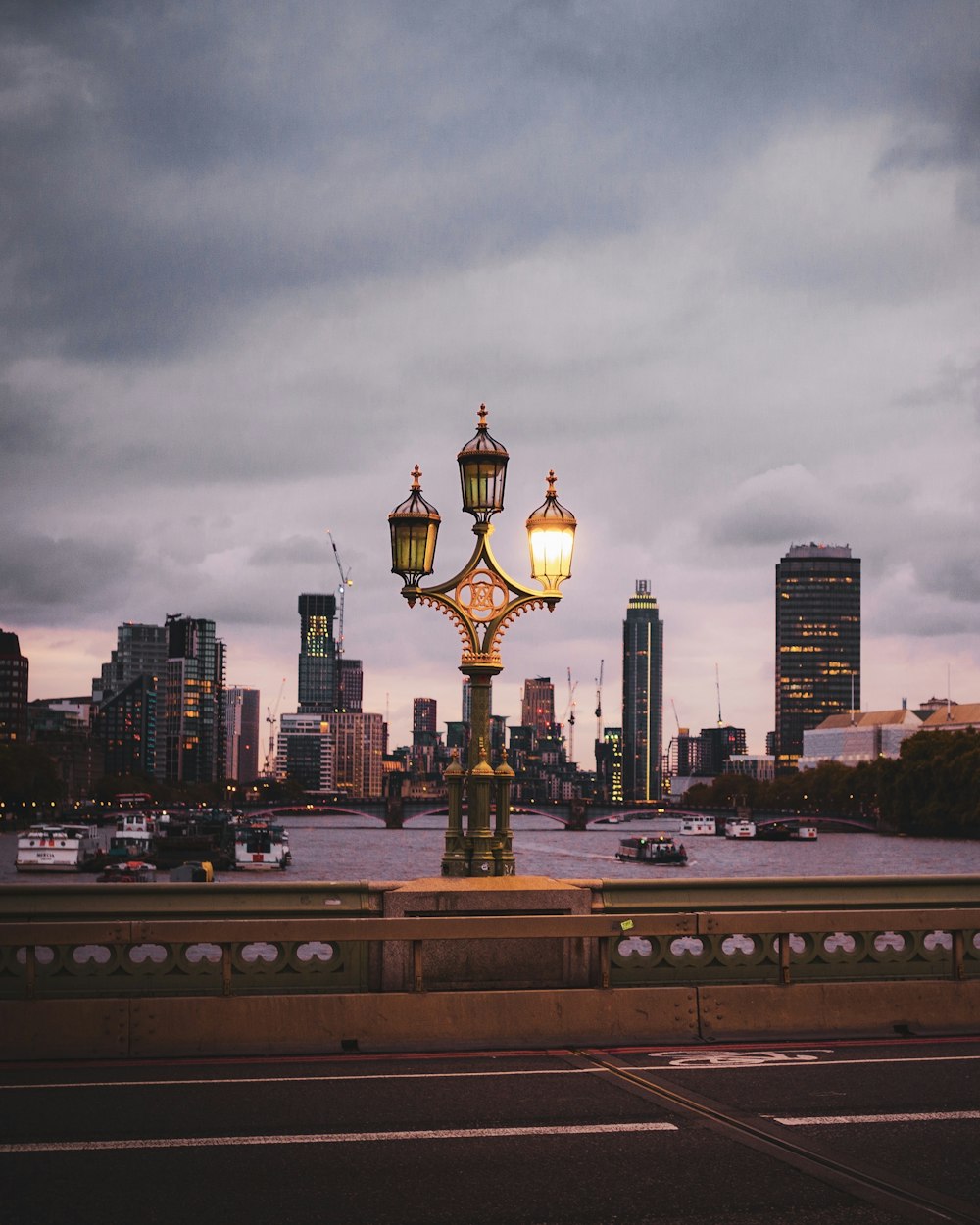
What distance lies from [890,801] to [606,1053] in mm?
186568

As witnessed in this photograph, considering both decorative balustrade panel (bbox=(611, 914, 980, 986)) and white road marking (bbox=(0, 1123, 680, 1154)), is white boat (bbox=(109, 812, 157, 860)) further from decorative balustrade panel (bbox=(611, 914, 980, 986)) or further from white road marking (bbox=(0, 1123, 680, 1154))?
white road marking (bbox=(0, 1123, 680, 1154))

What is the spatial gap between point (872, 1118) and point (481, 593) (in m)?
9.17

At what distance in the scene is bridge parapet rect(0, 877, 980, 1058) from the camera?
14305 mm

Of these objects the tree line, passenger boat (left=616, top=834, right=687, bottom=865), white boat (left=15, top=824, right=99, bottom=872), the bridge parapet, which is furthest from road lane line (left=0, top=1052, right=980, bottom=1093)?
the tree line

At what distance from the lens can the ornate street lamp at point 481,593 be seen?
18.1m

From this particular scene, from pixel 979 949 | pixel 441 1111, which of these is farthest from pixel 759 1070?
pixel 979 949

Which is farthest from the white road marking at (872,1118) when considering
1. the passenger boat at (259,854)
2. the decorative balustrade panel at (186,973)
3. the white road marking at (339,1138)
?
the passenger boat at (259,854)

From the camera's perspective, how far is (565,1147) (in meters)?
10.6

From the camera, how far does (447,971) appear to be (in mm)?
15570

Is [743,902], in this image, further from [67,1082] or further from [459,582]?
[67,1082]

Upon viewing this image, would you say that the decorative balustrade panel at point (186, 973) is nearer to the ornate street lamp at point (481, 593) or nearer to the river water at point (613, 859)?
the ornate street lamp at point (481, 593)

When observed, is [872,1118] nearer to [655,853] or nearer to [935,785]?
[655,853]

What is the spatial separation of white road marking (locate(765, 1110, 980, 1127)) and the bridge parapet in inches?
129

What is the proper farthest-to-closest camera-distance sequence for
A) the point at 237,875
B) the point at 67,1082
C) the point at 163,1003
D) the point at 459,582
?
the point at 237,875
the point at 459,582
the point at 163,1003
the point at 67,1082
